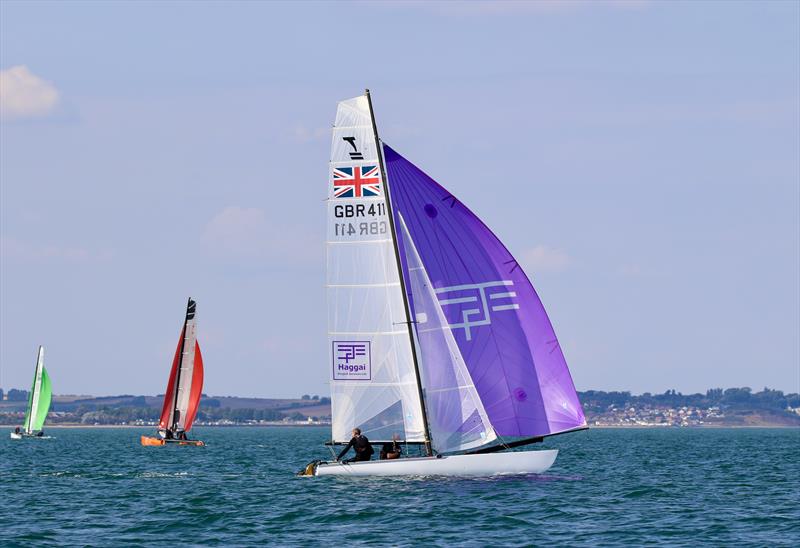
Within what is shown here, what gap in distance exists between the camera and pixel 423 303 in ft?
134

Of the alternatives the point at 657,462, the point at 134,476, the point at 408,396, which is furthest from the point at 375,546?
the point at 657,462

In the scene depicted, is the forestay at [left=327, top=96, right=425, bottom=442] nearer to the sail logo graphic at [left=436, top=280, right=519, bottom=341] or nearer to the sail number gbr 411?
the sail number gbr 411

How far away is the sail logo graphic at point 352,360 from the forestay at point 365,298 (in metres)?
0.03

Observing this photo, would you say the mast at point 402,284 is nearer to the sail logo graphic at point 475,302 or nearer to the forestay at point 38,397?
the sail logo graphic at point 475,302

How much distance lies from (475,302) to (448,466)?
5.08 metres

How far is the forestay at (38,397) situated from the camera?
11288 cm

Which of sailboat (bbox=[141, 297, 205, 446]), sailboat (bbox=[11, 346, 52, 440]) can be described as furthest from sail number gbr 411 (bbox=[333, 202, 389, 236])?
sailboat (bbox=[11, 346, 52, 440])

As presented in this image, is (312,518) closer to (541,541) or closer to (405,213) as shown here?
(541,541)

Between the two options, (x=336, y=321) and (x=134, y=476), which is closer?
(x=336, y=321)

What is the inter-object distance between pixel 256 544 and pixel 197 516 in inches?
227

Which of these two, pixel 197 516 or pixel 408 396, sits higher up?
pixel 408 396

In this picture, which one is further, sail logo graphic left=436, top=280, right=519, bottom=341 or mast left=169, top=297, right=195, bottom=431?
mast left=169, top=297, right=195, bottom=431

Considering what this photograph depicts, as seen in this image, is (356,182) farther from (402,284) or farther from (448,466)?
(448,466)

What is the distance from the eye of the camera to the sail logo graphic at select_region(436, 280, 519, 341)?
40.5 m
